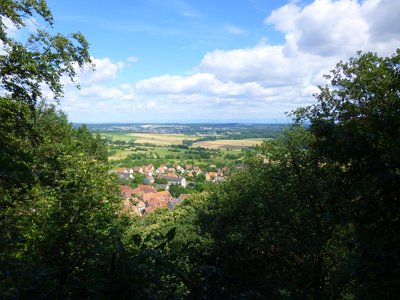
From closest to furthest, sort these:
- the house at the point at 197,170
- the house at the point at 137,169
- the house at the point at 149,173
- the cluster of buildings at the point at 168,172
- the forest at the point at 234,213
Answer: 1. the forest at the point at 234,213
2. the cluster of buildings at the point at 168,172
3. the house at the point at 197,170
4. the house at the point at 149,173
5. the house at the point at 137,169

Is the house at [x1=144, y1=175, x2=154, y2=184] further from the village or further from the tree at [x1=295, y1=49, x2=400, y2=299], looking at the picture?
the tree at [x1=295, y1=49, x2=400, y2=299]

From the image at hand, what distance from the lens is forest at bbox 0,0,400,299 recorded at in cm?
306

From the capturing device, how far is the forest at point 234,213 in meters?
3.06

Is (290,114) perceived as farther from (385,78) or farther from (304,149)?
(385,78)

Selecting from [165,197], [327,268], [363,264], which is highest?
[363,264]

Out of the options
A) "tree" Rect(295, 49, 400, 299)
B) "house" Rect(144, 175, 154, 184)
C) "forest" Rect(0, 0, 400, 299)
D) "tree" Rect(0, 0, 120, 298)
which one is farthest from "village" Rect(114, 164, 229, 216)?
"tree" Rect(295, 49, 400, 299)

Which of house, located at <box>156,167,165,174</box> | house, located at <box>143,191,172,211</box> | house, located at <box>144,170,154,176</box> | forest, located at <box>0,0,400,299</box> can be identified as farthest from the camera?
house, located at <box>156,167,165,174</box>

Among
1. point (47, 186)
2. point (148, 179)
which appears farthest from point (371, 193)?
point (148, 179)

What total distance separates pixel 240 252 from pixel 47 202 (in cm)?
756

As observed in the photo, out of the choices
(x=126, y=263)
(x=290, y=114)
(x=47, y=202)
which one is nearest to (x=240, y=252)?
(x=290, y=114)

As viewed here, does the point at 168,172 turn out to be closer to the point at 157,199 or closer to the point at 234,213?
the point at 157,199

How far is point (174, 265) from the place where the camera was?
3.15m

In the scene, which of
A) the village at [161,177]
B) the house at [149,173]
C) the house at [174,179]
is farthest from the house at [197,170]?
the house at [149,173]

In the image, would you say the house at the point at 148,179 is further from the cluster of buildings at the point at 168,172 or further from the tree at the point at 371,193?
the tree at the point at 371,193
